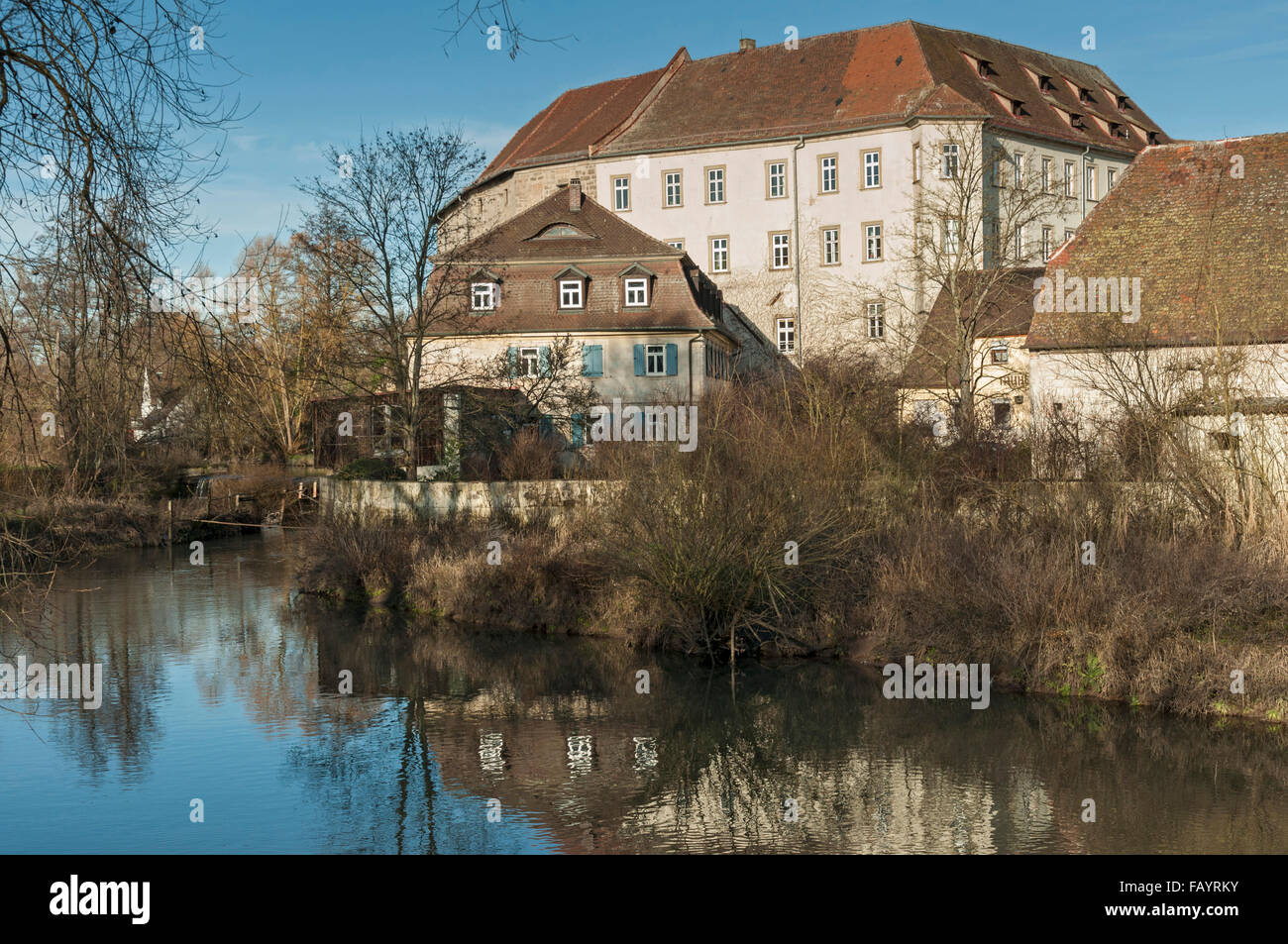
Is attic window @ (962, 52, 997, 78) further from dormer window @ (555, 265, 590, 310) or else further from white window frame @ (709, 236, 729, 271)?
dormer window @ (555, 265, 590, 310)

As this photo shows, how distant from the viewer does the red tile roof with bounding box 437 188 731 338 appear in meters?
39.6

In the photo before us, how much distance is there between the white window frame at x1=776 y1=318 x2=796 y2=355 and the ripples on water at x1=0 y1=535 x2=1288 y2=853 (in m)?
32.8

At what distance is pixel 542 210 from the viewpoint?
1683 inches

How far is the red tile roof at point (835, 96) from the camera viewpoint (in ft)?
161

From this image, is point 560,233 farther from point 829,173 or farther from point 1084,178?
point 1084,178

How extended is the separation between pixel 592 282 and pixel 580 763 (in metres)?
29.0

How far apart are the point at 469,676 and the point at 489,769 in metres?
4.93

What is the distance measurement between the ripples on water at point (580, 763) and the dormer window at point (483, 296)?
21781 mm

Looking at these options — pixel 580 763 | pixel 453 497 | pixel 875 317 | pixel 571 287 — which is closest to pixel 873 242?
pixel 875 317

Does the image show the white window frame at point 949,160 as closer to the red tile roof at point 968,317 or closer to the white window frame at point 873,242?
the white window frame at point 873,242

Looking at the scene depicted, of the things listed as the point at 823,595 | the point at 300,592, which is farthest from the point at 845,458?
the point at 300,592

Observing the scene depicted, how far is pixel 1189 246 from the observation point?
25.4 metres

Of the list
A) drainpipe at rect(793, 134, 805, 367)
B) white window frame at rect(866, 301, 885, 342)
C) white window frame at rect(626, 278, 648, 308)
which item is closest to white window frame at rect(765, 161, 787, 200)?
drainpipe at rect(793, 134, 805, 367)
